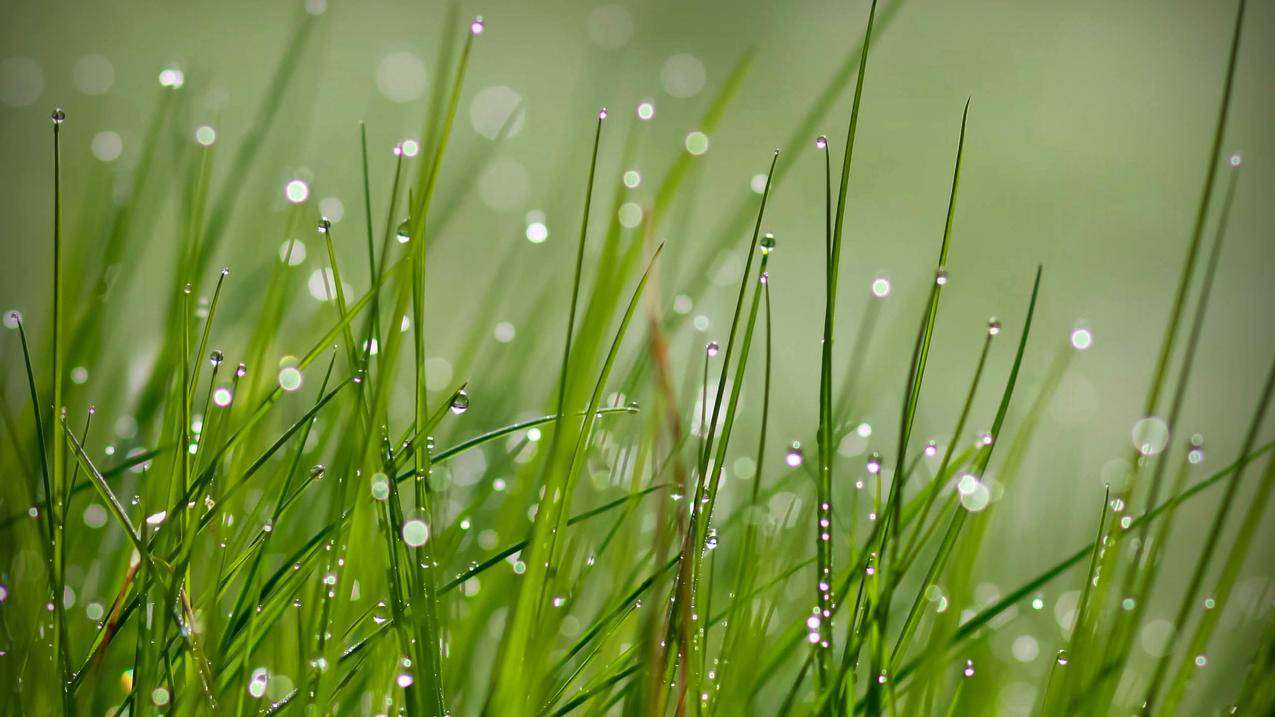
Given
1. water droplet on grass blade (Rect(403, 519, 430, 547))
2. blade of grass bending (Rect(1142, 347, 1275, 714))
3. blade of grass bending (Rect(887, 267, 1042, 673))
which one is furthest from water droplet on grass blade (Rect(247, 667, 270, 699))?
blade of grass bending (Rect(1142, 347, 1275, 714))

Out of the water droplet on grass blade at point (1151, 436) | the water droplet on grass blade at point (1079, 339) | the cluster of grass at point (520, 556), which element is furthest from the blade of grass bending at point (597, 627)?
the water droplet on grass blade at point (1079, 339)

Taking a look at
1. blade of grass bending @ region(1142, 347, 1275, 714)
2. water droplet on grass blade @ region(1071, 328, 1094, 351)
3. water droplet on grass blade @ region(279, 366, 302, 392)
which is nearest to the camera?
blade of grass bending @ region(1142, 347, 1275, 714)

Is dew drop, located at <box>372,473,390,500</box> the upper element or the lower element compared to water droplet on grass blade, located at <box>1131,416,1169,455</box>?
lower

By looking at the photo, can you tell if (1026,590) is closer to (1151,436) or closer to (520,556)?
(1151,436)

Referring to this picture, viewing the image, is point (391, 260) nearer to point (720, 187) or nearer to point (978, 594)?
point (978, 594)

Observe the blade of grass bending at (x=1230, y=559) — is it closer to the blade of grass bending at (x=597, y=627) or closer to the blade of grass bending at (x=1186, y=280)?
the blade of grass bending at (x=1186, y=280)

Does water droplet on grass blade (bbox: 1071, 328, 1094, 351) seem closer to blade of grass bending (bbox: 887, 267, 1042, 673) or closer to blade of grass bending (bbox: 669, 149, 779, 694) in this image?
blade of grass bending (bbox: 887, 267, 1042, 673)

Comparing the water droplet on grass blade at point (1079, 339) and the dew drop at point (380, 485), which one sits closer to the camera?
the dew drop at point (380, 485)

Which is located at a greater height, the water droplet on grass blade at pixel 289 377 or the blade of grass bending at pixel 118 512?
the water droplet on grass blade at pixel 289 377

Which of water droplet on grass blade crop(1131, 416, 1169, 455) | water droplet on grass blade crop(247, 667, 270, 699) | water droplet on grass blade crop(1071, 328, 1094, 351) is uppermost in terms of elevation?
water droplet on grass blade crop(1071, 328, 1094, 351)

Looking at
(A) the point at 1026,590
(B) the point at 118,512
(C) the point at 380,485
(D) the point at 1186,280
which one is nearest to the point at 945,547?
(A) the point at 1026,590

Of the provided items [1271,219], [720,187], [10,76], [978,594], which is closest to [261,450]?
[978,594]
